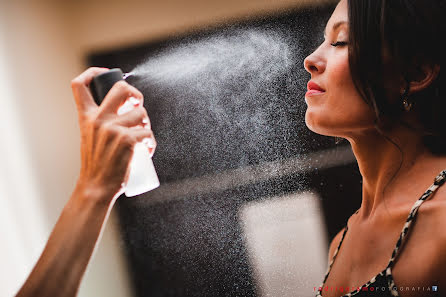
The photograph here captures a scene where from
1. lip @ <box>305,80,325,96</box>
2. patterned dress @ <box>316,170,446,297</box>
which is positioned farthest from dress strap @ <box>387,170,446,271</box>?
lip @ <box>305,80,325,96</box>

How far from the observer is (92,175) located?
85 centimetres

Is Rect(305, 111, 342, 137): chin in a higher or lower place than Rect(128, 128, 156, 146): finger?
lower

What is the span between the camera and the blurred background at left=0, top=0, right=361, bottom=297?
105 cm

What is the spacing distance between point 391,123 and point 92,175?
21.4 inches

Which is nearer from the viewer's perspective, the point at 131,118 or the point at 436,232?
the point at 436,232

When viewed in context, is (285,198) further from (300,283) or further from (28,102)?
(28,102)

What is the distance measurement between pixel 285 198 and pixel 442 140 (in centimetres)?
35

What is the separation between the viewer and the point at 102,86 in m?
0.84

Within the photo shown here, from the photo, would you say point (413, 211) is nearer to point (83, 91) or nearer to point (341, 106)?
point (341, 106)

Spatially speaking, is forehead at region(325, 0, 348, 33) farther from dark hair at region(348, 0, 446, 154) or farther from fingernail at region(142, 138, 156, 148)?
fingernail at region(142, 138, 156, 148)

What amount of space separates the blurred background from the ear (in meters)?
0.28

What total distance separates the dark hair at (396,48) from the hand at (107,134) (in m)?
0.39

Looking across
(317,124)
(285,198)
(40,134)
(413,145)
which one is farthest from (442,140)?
(40,134)

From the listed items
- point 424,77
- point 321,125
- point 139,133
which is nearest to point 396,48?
point 424,77
